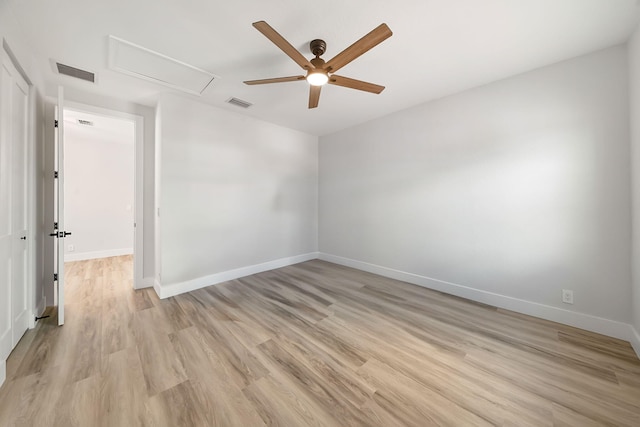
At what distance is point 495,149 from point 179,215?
161 inches

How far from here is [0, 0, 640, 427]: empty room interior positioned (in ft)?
4.87

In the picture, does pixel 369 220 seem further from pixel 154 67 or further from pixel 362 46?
pixel 154 67

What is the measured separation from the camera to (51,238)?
8.70 feet

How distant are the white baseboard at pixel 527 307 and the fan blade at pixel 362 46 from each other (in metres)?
2.93

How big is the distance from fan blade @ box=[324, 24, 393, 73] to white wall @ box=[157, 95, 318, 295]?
87.9 inches

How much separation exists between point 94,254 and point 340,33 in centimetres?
650

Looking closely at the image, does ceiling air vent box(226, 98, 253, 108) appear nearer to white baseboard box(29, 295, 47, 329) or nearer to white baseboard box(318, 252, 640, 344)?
white baseboard box(29, 295, 47, 329)

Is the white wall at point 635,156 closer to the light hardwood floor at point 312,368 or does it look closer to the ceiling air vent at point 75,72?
the light hardwood floor at point 312,368

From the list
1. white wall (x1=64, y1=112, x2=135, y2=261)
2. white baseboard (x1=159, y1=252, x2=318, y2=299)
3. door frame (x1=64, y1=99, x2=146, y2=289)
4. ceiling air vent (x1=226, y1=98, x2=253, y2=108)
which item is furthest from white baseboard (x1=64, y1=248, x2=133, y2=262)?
ceiling air vent (x1=226, y1=98, x2=253, y2=108)

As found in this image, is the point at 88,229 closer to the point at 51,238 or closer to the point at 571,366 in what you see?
the point at 51,238

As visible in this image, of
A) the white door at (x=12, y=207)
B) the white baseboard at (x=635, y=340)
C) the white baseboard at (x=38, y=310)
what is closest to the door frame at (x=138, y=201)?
the white baseboard at (x=38, y=310)

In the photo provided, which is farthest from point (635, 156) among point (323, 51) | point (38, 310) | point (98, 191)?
point (98, 191)

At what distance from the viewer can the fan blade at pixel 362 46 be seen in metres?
1.46

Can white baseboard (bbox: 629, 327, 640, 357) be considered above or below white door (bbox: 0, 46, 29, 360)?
below
